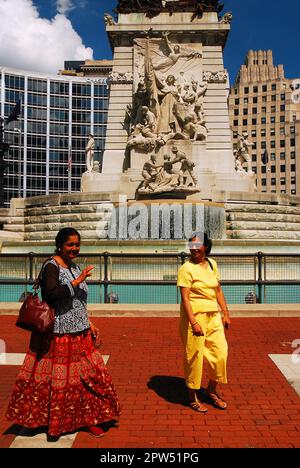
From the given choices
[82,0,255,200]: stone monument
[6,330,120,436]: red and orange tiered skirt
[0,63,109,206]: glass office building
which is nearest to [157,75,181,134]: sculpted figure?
[82,0,255,200]: stone monument

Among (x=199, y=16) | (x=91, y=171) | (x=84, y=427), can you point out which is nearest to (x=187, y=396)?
(x=84, y=427)

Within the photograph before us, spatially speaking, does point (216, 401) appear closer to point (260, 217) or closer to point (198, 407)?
point (198, 407)

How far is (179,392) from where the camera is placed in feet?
18.7

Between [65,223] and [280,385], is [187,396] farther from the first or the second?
[65,223]

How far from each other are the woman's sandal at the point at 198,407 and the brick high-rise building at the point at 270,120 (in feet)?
341

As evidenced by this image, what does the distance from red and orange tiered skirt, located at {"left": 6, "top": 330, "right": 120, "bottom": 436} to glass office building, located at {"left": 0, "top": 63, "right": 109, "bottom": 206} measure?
283ft

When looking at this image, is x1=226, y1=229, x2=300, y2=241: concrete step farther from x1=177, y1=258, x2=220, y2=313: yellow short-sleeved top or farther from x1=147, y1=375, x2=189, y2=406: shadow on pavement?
x1=177, y1=258, x2=220, y2=313: yellow short-sleeved top

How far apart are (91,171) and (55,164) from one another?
66.3 meters

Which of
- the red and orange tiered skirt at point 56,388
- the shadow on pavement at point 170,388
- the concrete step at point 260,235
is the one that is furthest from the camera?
the concrete step at point 260,235

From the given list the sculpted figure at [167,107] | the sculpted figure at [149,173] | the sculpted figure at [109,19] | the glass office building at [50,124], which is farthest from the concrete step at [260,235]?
the glass office building at [50,124]

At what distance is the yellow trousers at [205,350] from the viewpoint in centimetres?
503

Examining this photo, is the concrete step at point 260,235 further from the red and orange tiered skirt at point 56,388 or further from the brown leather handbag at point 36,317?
the brown leather handbag at point 36,317

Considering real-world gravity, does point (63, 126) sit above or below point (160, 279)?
above

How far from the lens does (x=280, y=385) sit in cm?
595
